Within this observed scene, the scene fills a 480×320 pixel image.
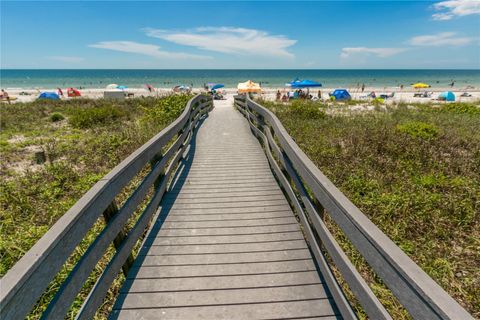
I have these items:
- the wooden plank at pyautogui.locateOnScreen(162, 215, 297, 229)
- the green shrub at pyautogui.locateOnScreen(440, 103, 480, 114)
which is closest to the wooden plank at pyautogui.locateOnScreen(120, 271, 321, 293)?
the wooden plank at pyautogui.locateOnScreen(162, 215, 297, 229)

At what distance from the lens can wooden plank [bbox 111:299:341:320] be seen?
233cm

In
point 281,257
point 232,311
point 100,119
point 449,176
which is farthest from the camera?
point 100,119

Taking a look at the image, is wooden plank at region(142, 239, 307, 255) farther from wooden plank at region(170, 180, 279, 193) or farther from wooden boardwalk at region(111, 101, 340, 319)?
wooden plank at region(170, 180, 279, 193)

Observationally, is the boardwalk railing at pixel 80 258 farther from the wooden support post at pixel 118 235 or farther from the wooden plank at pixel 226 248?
the wooden plank at pixel 226 248

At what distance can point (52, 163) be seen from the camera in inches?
293

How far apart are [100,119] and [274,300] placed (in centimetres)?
1386

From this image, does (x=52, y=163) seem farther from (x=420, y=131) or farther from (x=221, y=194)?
(x=420, y=131)

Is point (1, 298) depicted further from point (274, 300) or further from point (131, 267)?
point (274, 300)

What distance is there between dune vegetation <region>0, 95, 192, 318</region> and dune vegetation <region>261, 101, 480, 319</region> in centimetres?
406

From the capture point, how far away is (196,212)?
13.4 ft

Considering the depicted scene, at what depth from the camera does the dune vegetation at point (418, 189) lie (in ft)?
11.5

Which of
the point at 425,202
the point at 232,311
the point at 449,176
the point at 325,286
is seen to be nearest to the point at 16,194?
the point at 232,311

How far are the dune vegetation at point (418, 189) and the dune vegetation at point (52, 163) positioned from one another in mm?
4064

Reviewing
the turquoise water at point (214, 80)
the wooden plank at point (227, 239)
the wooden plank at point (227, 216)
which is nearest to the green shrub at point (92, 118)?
the wooden plank at point (227, 216)
